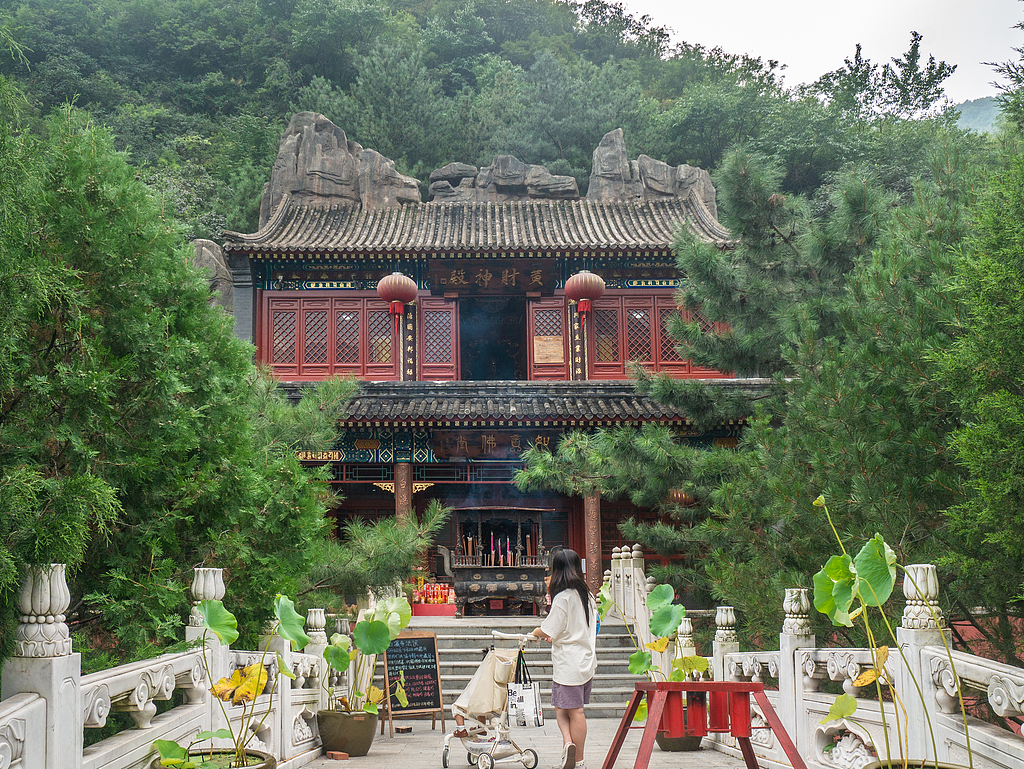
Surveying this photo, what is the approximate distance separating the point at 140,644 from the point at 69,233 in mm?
1887

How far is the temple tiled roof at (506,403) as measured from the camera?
12.6m

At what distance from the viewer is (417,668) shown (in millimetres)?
7730

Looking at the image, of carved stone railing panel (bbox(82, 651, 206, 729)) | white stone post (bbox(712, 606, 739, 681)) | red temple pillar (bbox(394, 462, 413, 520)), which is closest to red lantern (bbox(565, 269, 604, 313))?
red temple pillar (bbox(394, 462, 413, 520))

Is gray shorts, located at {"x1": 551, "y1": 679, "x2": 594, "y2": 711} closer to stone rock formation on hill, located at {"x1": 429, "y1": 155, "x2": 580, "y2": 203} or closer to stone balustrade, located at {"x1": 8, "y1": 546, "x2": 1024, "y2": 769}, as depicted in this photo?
stone balustrade, located at {"x1": 8, "y1": 546, "x2": 1024, "y2": 769}

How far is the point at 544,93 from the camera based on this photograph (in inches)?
1062

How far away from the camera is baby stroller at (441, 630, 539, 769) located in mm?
5297

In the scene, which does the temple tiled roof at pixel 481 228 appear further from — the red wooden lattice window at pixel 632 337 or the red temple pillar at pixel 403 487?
the red temple pillar at pixel 403 487

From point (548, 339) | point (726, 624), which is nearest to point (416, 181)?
point (548, 339)

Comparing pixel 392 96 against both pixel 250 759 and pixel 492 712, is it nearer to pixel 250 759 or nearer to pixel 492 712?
pixel 492 712

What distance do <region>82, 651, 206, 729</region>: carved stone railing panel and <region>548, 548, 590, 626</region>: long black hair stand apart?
6.92 ft

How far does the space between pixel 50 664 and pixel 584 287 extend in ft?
41.2

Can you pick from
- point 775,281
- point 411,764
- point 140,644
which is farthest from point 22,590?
point 775,281

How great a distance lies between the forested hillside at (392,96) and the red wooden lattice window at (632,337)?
33.5 ft

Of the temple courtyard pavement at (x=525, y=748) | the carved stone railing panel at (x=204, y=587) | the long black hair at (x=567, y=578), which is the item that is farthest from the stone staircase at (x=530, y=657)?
the carved stone railing panel at (x=204, y=587)
